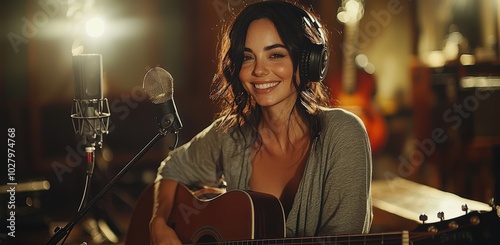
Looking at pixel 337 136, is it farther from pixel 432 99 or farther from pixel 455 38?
pixel 455 38

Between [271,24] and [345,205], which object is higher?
[271,24]

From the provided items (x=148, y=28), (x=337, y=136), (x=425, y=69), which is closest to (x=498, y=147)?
(x=425, y=69)

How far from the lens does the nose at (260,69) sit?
7.57 ft

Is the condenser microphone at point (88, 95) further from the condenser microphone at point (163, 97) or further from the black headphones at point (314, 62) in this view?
the black headphones at point (314, 62)

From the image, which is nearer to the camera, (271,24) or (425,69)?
(271,24)

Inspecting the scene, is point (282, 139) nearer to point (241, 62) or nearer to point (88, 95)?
point (241, 62)

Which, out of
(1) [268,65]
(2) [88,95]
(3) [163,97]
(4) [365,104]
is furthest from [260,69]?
(4) [365,104]

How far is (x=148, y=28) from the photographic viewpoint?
18.6ft

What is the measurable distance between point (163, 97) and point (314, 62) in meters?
0.49

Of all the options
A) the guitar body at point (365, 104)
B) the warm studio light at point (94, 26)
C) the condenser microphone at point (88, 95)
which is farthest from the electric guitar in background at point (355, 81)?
the condenser microphone at point (88, 95)

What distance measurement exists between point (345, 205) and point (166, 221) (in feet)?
2.35

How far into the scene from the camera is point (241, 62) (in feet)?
7.78

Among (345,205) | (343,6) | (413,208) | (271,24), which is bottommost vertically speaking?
(413,208)

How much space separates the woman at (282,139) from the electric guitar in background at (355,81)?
304 centimetres
